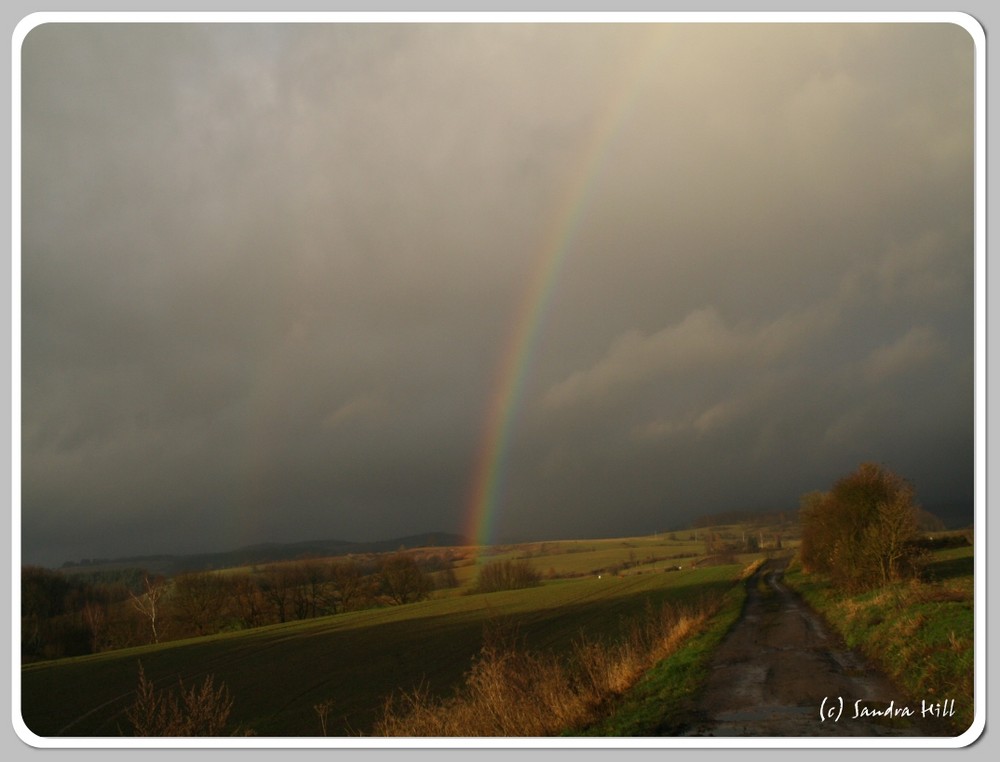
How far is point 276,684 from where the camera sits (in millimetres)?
31859

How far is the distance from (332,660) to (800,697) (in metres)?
27.4

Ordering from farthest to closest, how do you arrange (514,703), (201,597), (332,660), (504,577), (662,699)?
(504,577), (201,597), (332,660), (662,699), (514,703)

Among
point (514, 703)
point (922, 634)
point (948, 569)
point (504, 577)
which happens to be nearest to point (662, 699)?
point (514, 703)

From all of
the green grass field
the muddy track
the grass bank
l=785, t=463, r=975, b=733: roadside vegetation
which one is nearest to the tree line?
the green grass field

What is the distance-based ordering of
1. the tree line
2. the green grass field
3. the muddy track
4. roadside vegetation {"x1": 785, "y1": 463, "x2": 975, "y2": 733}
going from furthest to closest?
the tree line, the green grass field, roadside vegetation {"x1": 785, "y1": 463, "x2": 975, "y2": 733}, the muddy track

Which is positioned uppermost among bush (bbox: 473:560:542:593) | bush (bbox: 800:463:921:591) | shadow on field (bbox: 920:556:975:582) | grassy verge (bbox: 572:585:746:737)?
bush (bbox: 800:463:921:591)

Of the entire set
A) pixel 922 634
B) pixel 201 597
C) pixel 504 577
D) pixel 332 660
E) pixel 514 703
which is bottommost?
pixel 504 577

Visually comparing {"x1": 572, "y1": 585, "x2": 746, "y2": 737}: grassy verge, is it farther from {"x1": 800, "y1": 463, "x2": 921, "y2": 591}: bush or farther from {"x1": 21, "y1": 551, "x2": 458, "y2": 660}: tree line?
{"x1": 21, "y1": 551, "x2": 458, "y2": 660}: tree line

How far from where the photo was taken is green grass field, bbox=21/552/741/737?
83.7 feet

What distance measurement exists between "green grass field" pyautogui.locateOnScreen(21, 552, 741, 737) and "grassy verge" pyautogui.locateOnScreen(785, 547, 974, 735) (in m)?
6.22

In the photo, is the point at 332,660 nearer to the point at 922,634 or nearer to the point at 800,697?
the point at 800,697

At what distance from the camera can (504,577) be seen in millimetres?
73625

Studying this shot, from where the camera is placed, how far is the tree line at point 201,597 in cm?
4094
